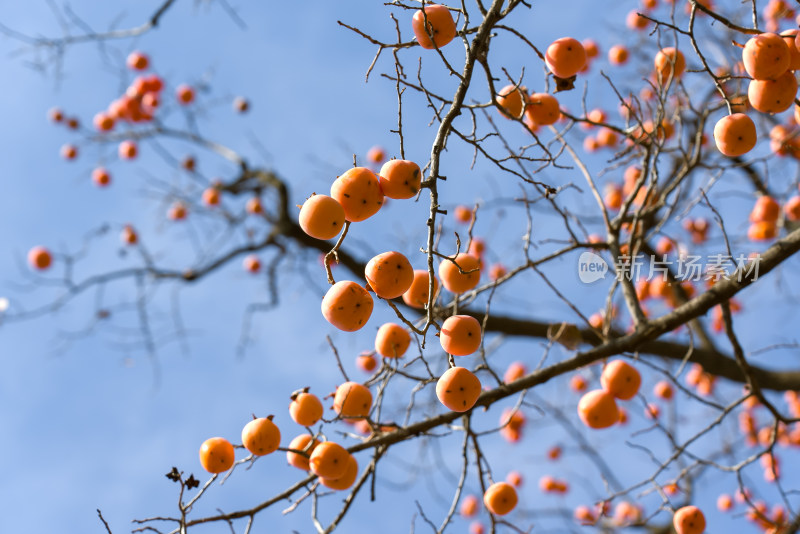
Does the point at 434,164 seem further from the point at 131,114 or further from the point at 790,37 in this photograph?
the point at 131,114

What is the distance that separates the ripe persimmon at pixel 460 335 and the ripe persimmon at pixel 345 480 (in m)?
0.68

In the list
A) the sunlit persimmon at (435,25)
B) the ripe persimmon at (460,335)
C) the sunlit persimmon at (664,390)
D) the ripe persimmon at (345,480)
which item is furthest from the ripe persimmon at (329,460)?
the sunlit persimmon at (664,390)

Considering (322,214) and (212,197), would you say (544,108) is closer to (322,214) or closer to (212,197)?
(322,214)

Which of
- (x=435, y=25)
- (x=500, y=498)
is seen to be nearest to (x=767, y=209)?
(x=500, y=498)

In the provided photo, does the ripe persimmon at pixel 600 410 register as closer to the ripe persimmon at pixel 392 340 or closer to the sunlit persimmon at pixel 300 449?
the ripe persimmon at pixel 392 340

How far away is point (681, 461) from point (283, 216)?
3532 mm

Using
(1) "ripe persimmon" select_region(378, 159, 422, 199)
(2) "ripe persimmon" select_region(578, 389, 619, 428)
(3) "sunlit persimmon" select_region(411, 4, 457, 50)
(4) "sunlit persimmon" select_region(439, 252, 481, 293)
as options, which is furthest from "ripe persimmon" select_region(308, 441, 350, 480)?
(3) "sunlit persimmon" select_region(411, 4, 457, 50)

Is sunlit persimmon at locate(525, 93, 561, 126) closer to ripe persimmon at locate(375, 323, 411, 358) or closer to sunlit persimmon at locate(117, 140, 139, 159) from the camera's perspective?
ripe persimmon at locate(375, 323, 411, 358)

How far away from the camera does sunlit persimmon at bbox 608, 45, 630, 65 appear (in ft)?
15.8

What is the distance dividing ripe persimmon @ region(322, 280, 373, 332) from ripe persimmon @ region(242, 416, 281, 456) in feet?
2.18

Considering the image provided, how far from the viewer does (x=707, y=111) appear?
2918mm

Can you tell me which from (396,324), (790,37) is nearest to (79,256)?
(396,324)

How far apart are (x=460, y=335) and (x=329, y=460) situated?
2.23 feet

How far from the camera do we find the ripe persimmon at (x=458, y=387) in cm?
184
